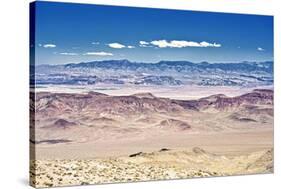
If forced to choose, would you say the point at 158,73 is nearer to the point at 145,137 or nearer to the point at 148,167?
the point at 145,137

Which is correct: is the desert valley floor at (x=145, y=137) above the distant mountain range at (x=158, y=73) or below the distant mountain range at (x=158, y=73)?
below

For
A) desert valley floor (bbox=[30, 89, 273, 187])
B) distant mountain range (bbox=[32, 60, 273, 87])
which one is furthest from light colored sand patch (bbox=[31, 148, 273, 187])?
distant mountain range (bbox=[32, 60, 273, 87])

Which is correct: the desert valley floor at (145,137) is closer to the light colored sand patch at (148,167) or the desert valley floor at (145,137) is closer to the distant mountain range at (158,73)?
the light colored sand patch at (148,167)

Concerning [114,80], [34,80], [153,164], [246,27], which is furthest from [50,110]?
[246,27]

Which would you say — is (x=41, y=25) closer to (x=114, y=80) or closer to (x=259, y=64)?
(x=114, y=80)

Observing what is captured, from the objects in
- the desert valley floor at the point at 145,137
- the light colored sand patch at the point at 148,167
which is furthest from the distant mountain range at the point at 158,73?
the light colored sand patch at the point at 148,167

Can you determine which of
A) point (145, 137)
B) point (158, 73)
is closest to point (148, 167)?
point (145, 137)

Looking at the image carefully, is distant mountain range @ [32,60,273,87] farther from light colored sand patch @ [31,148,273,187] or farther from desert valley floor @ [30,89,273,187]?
light colored sand patch @ [31,148,273,187]
